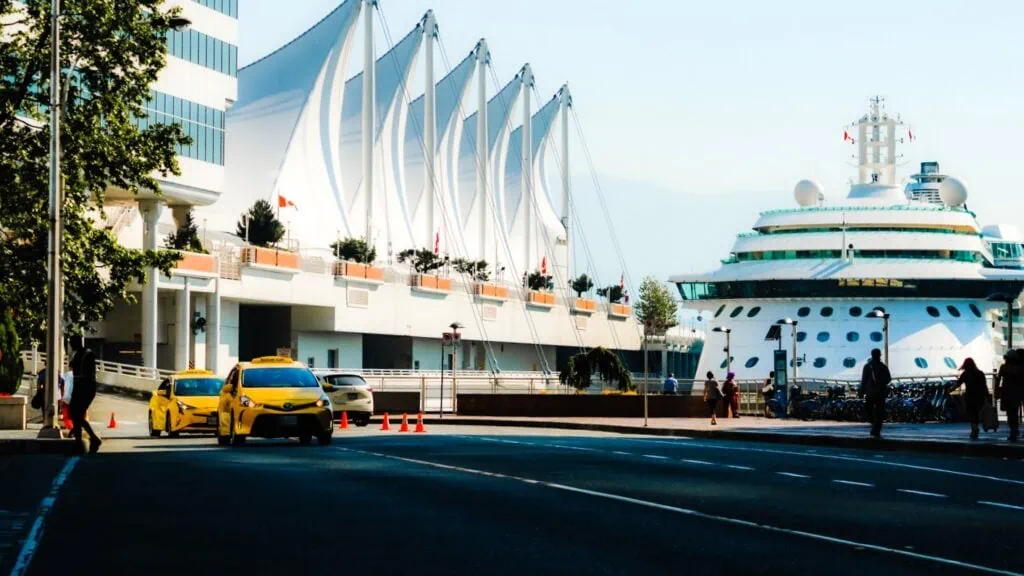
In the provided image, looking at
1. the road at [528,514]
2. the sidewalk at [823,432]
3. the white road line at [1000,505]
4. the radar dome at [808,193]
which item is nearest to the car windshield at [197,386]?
the sidewalk at [823,432]

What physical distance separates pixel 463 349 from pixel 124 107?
69.6m

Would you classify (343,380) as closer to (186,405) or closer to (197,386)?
(197,386)

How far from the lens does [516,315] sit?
107562mm

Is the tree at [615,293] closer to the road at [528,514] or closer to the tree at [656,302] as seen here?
the tree at [656,302]

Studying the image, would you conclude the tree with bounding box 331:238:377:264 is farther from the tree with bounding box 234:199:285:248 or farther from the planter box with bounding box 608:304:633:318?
the planter box with bounding box 608:304:633:318

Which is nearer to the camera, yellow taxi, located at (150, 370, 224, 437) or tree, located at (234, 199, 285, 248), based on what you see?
yellow taxi, located at (150, 370, 224, 437)

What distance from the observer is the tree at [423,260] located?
9662 cm

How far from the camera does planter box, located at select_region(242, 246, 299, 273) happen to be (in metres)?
76.4

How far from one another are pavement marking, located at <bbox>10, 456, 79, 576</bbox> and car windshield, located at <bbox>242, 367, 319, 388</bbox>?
9.25 m

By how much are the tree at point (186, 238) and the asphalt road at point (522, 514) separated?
A: 150ft

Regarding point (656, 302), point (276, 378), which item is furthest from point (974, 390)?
point (656, 302)

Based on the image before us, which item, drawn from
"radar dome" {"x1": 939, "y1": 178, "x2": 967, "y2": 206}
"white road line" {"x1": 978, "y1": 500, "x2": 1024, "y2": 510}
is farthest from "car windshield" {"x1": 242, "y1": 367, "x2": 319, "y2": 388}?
"radar dome" {"x1": 939, "y1": 178, "x2": 967, "y2": 206}

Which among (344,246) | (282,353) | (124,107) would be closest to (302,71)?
(344,246)

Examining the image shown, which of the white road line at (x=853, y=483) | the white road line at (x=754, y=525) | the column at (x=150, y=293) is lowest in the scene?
the white road line at (x=853, y=483)
